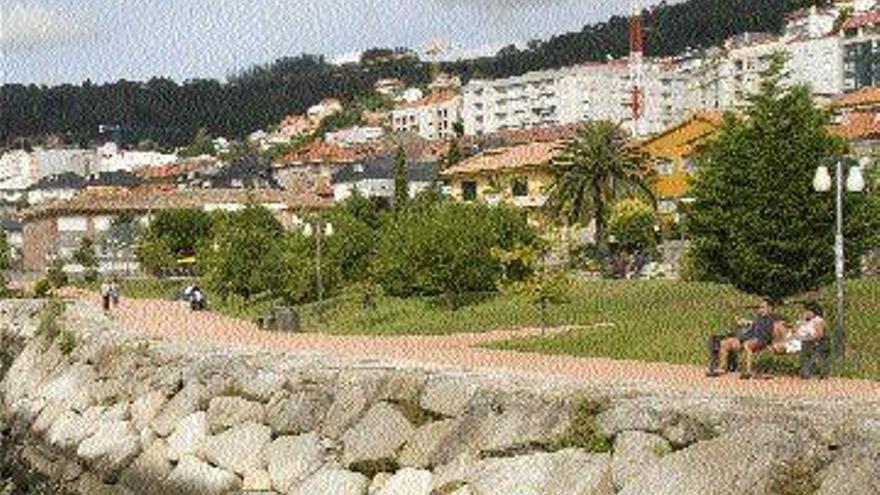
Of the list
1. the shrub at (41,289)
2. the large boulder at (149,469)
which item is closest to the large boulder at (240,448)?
the large boulder at (149,469)

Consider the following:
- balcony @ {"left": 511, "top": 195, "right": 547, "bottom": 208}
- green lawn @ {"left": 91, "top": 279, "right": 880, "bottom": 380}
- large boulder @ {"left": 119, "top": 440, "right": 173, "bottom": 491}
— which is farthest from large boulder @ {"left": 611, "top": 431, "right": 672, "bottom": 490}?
balcony @ {"left": 511, "top": 195, "right": 547, "bottom": 208}

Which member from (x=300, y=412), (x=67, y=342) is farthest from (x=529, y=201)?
(x=300, y=412)

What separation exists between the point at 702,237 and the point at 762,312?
13.8 metres

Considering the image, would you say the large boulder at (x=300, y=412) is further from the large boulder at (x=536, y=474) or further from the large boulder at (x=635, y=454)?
the large boulder at (x=635, y=454)

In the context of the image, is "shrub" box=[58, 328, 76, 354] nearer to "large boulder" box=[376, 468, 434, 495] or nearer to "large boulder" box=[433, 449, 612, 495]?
"large boulder" box=[376, 468, 434, 495]

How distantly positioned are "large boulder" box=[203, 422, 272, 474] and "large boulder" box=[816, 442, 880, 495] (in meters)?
8.10

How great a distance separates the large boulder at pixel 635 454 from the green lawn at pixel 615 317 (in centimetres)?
699

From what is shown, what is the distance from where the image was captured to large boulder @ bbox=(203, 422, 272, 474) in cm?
1655

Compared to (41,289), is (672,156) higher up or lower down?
higher up

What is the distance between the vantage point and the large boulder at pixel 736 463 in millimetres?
10375

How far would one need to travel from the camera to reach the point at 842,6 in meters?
189

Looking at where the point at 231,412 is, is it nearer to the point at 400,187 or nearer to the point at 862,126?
the point at 400,187

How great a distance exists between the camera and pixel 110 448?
1972 cm

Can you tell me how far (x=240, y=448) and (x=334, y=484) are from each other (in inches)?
100
